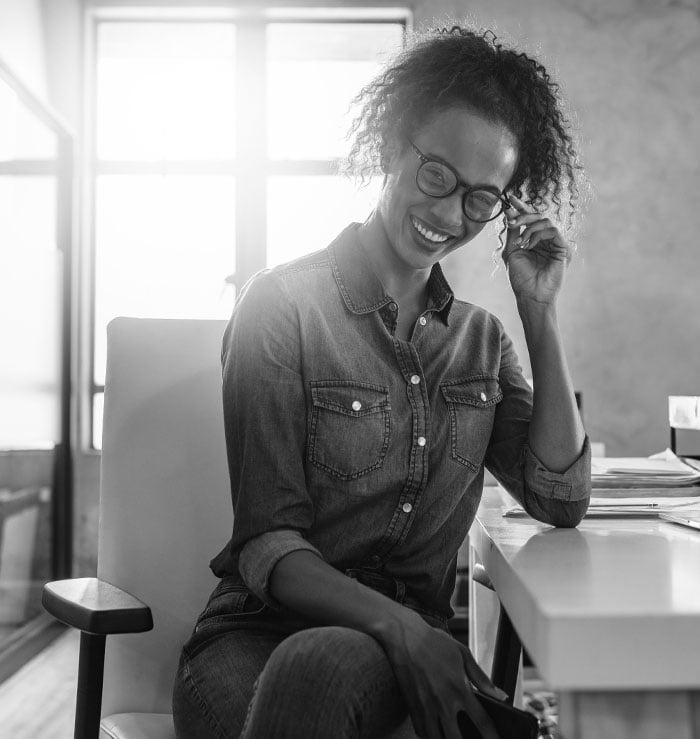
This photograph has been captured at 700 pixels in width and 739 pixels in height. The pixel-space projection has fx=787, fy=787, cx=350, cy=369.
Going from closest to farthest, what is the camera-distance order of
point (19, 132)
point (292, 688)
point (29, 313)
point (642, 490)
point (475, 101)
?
→ 1. point (292, 688)
2. point (475, 101)
3. point (642, 490)
4. point (19, 132)
5. point (29, 313)

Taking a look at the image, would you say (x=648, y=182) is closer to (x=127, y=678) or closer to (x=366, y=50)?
(x=366, y=50)

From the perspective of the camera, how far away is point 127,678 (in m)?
1.03

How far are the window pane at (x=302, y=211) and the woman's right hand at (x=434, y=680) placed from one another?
2884 mm

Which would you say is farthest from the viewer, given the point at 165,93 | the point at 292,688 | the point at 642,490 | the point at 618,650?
the point at 165,93

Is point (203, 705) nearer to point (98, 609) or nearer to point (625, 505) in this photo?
point (98, 609)

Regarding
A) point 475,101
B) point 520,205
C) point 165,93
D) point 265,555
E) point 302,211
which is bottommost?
point 265,555

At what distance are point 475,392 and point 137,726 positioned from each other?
23.4 inches

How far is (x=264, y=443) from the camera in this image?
0.89m

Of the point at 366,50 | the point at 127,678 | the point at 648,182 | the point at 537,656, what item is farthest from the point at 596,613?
the point at 366,50

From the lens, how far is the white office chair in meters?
1.04

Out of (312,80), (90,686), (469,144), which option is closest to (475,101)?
(469,144)

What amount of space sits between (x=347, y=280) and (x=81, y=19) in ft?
9.72

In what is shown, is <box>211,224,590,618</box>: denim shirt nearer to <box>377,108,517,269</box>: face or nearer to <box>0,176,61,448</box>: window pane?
<box>377,108,517,269</box>: face

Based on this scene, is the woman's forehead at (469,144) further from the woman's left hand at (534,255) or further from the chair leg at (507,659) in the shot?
the chair leg at (507,659)
